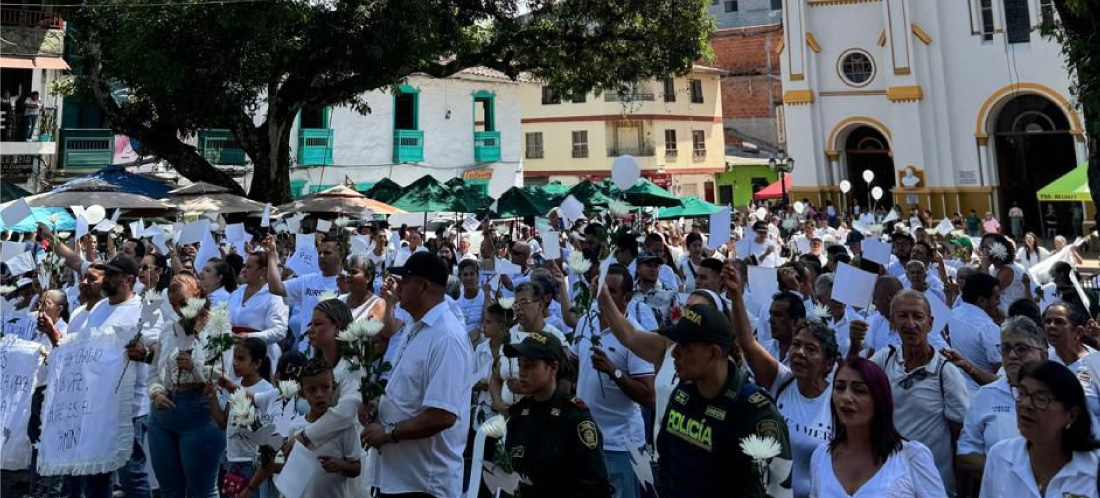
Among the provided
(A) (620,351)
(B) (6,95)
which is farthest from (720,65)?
(A) (620,351)

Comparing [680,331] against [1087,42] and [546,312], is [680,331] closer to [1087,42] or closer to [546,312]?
[546,312]

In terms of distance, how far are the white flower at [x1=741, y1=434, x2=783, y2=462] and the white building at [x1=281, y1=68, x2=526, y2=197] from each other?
2471 cm

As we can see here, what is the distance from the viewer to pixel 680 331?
133 inches

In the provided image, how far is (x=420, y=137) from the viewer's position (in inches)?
1172

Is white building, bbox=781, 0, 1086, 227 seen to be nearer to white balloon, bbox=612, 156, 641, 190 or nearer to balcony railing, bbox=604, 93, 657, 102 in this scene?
balcony railing, bbox=604, 93, 657, 102

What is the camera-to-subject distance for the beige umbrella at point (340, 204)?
1516 centimetres

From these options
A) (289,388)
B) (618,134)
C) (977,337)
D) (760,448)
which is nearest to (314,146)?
(618,134)

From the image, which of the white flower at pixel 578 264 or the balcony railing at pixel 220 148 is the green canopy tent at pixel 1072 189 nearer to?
the white flower at pixel 578 264

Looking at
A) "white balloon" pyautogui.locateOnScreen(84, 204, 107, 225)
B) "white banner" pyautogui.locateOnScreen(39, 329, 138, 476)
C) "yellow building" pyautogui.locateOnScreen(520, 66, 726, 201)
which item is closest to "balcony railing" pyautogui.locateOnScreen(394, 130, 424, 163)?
"yellow building" pyautogui.locateOnScreen(520, 66, 726, 201)

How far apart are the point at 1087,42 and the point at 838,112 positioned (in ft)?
80.7

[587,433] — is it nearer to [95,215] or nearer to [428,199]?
[95,215]

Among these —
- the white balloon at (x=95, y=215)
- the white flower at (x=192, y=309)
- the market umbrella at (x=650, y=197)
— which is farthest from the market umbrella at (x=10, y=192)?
the white flower at (x=192, y=309)

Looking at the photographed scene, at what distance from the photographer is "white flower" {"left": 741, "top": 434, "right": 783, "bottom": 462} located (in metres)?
2.74

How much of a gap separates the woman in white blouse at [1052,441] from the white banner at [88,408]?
17.0ft
